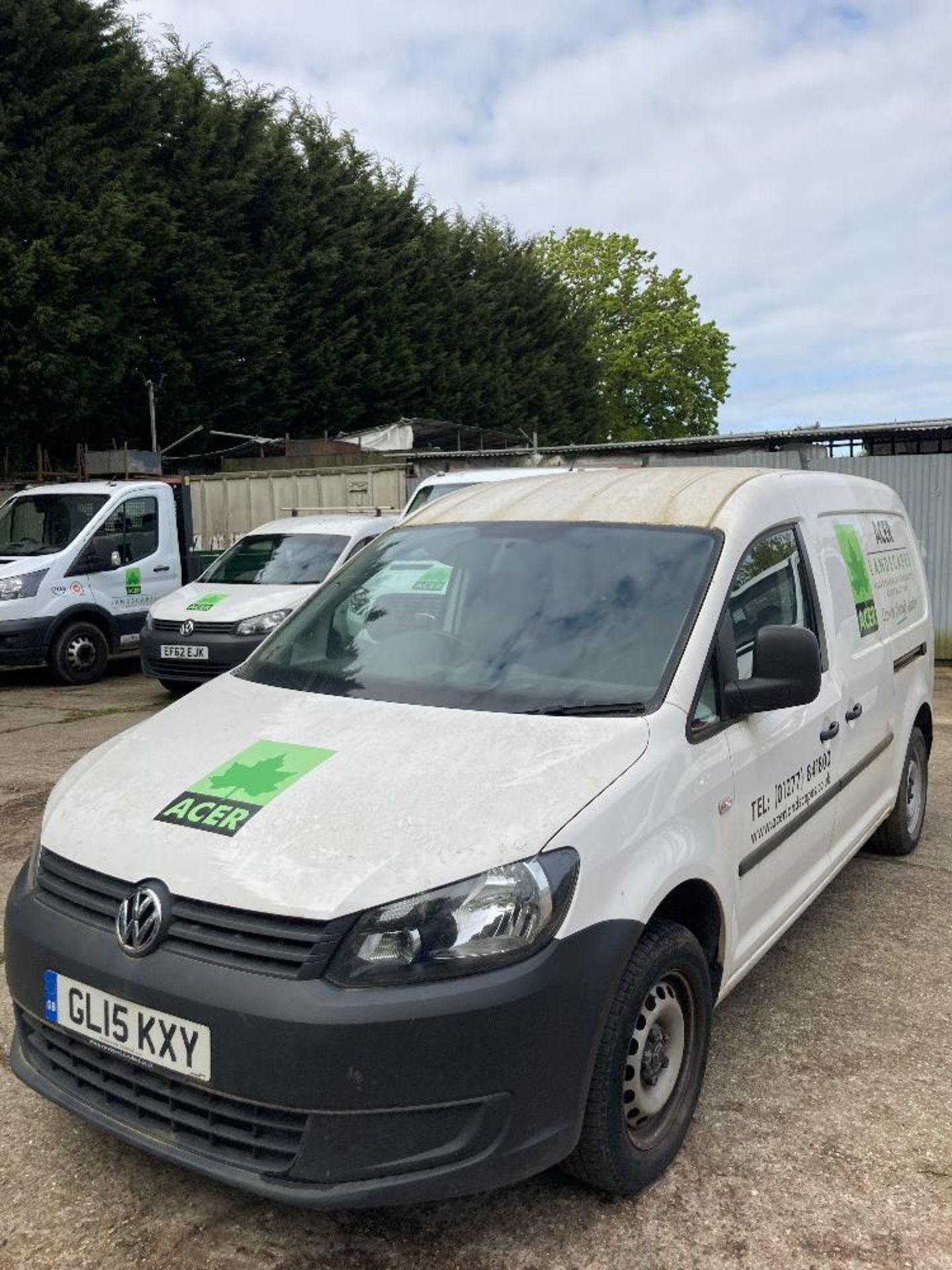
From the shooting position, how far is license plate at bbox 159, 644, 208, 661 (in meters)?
8.95

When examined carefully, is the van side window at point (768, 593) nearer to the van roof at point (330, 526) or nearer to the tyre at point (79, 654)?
the van roof at point (330, 526)

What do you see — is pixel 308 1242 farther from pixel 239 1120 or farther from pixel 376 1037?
pixel 376 1037

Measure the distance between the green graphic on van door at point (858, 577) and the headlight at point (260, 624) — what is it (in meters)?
5.48

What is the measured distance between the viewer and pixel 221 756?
2.79 meters

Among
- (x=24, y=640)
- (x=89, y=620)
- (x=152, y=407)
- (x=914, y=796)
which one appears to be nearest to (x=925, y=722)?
(x=914, y=796)

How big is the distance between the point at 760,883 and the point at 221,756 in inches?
62.3

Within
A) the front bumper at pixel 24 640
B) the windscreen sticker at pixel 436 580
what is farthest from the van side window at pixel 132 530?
the windscreen sticker at pixel 436 580

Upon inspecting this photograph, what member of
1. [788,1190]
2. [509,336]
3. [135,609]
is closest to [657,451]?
[135,609]

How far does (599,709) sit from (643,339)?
46.5m

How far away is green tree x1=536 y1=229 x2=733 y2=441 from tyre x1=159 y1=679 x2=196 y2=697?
38.1 metres

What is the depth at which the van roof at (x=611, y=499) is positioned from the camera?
3.44 m

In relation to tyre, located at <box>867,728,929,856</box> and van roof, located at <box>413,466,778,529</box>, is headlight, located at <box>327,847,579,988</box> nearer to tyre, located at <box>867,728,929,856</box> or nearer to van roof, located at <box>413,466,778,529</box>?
van roof, located at <box>413,466,778,529</box>

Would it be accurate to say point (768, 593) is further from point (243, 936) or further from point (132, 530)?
point (132, 530)

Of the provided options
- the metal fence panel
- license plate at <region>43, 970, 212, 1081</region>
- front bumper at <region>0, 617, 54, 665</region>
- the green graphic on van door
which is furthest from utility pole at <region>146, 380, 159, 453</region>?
license plate at <region>43, 970, 212, 1081</region>
